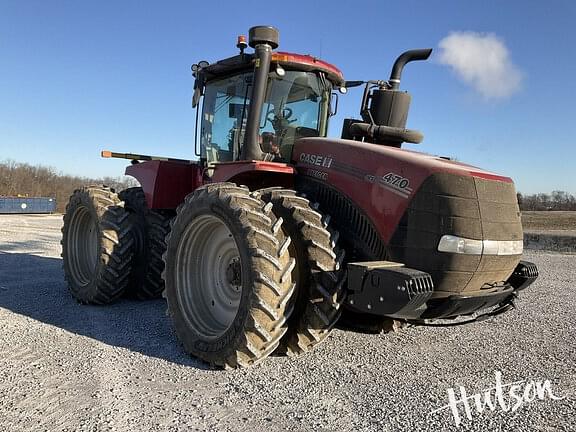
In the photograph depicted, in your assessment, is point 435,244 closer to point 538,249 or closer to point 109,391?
point 109,391

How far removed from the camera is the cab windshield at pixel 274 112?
4980 millimetres

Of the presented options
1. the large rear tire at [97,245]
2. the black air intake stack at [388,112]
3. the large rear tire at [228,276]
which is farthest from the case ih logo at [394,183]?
the large rear tire at [97,245]

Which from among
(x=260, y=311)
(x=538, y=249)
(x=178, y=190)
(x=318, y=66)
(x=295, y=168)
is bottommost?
(x=538, y=249)

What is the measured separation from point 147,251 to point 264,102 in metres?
2.48

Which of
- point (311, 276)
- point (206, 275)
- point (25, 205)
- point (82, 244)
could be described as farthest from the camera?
point (25, 205)

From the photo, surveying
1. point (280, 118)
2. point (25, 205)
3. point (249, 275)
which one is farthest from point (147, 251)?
point (25, 205)

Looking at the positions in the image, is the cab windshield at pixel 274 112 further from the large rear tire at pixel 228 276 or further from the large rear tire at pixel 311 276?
the large rear tire at pixel 311 276

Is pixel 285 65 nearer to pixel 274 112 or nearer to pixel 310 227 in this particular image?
pixel 274 112

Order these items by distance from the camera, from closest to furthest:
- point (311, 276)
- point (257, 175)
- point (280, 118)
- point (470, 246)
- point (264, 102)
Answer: point (470, 246)
point (311, 276)
point (257, 175)
point (264, 102)
point (280, 118)

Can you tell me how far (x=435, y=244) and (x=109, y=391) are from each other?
2530 mm

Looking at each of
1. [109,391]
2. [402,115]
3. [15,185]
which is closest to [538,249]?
[402,115]

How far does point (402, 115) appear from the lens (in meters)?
5.13

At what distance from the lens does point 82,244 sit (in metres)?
6.75

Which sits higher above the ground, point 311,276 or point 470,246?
point 470,246
